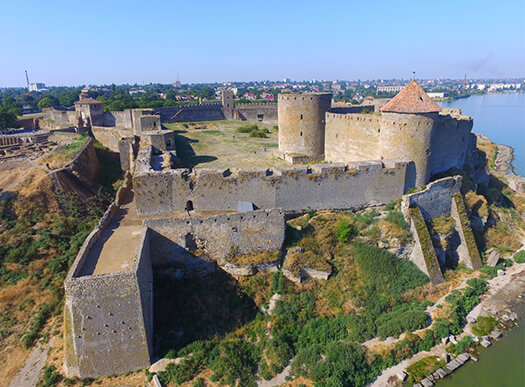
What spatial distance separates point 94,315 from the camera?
9672mm

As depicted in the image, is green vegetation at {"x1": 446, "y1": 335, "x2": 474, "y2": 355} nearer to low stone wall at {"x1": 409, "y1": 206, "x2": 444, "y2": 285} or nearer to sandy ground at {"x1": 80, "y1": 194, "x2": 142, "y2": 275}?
low stone wall at {"x1": 409, "y1": 206, "x2": 444, "y2": 285}

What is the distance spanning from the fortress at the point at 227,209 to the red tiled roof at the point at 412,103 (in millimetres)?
49

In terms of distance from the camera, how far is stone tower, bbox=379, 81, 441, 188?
14.6 metres

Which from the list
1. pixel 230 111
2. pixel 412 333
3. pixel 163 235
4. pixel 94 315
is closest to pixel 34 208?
pixel 163 235

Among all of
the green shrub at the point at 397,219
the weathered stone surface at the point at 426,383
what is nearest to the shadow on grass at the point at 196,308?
the weathered stone surface at the point at 426,383

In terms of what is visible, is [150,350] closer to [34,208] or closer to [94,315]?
[94,315]

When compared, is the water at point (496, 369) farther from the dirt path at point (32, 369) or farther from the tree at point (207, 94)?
the tree at point (207, 94)

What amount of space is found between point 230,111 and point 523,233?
2957 cm

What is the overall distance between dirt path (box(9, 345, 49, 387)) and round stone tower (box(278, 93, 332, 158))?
14011mm

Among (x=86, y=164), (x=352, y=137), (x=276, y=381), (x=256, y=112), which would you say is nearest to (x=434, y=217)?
(x=352, y=137)

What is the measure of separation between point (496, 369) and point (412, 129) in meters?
9.03

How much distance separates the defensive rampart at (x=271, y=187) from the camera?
42.7 ft

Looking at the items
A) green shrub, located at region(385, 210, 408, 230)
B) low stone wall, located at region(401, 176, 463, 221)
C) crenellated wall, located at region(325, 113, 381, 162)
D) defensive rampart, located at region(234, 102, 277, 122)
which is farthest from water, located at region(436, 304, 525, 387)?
defensive rampart, located at region(234, 102, 277, 122)

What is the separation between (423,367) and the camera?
454 inches
